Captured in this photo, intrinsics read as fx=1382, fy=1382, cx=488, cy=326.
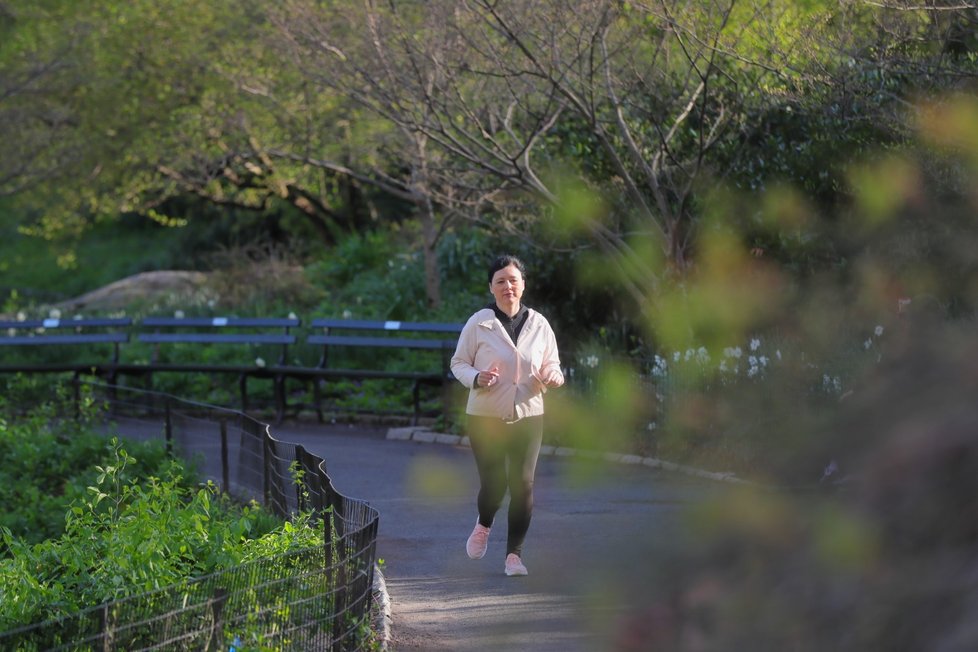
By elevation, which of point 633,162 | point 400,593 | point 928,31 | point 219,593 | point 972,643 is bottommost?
point 400,593

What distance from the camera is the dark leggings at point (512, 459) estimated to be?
7895 millimetres

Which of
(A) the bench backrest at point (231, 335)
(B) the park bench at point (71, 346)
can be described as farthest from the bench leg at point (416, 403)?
(B) the park bench at point (71, 346)

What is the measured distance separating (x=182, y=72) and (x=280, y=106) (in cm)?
272

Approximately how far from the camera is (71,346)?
19.0 m

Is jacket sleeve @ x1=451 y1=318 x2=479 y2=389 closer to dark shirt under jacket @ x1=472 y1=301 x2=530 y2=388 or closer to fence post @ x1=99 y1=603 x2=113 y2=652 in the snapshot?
dark shirt under jacket @ x1=472 y1=301 x2=530 y2=388

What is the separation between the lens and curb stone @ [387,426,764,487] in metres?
11.3

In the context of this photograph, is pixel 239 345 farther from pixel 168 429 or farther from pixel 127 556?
pixel 127 556

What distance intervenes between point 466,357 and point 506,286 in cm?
48

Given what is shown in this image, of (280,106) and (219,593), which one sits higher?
(280,106)

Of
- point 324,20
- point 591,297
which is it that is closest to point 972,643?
point 591,297

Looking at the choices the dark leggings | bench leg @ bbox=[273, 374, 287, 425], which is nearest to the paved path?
the dark leggings

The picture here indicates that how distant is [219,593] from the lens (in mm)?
5070

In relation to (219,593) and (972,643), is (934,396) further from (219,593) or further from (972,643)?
(219,593)

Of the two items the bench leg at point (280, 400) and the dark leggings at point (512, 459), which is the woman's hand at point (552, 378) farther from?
the bench leg at point (280, 400)
